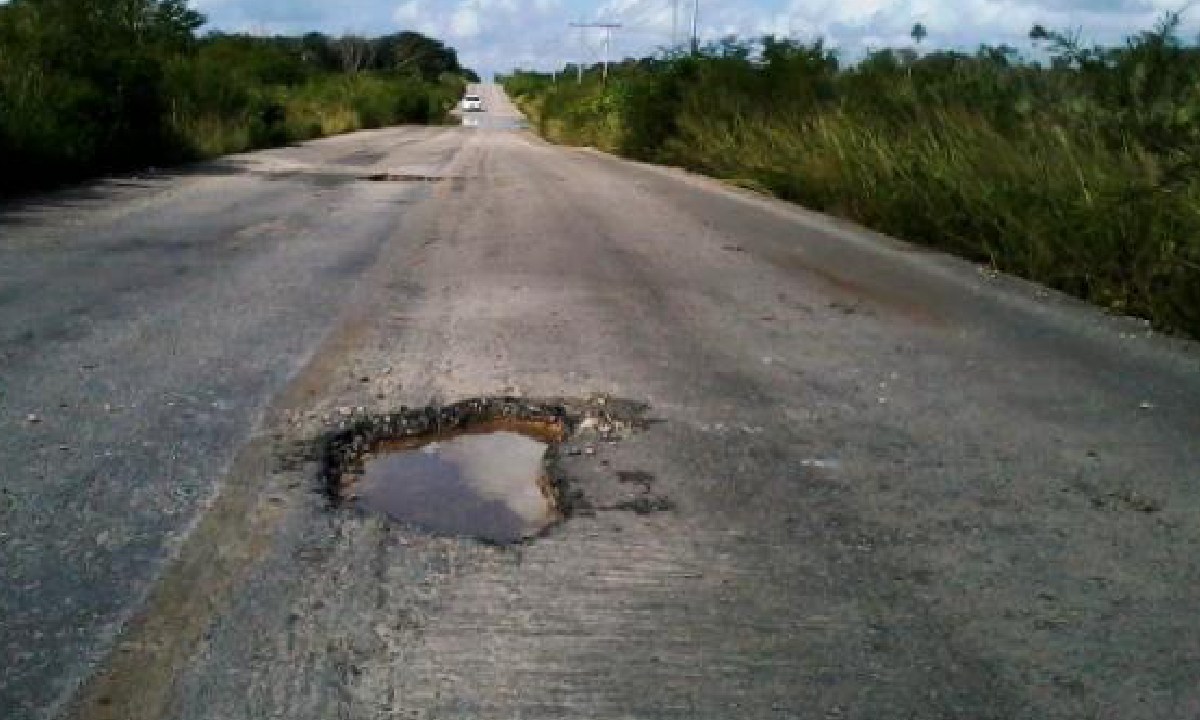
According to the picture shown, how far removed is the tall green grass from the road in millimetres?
861

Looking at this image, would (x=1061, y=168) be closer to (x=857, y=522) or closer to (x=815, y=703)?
(x=857, y=522)

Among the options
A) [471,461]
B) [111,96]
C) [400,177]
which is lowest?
[400,177]

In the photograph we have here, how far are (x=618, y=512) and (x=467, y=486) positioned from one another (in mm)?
676

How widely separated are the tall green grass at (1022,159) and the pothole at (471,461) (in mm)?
4953

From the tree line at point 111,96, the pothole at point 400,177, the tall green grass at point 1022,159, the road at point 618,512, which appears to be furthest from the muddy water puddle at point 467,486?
the pothole at point 400,177

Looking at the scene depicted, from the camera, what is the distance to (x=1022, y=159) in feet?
38.6

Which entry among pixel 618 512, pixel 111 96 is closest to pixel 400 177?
pixel 111 96

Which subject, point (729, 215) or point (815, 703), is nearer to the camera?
point (815, 703)

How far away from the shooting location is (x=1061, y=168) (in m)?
11.1

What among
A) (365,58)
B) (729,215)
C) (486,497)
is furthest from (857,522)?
(365,58)

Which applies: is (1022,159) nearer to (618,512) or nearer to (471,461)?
(471,461)

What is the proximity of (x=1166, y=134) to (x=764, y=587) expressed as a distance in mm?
8182

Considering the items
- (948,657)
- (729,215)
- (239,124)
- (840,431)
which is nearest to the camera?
(948,657)

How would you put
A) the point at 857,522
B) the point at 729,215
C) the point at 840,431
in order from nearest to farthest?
1. the point at 857,522
2. the point at 840,431
3. the point at 729,215
